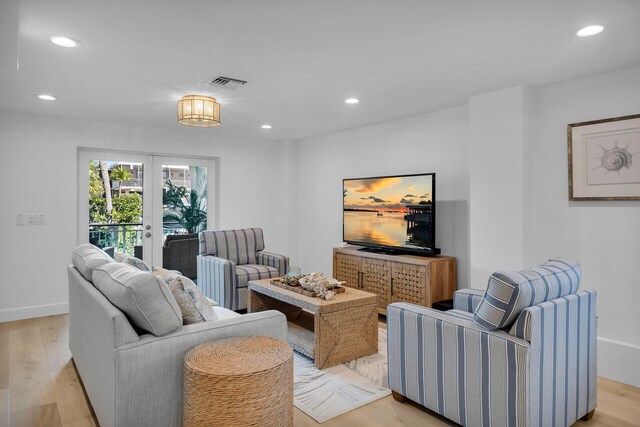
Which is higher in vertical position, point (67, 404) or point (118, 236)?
point (118, 236)

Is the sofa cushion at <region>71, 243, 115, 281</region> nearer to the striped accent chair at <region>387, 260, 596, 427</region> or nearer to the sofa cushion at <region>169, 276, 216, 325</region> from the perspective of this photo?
the sofa cushion at <region>169, 276, 216, 325</region>

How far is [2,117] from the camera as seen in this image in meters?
4.39

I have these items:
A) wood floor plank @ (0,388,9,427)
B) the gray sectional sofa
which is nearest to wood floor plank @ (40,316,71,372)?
wood floor plank @ (0,388,9,427)

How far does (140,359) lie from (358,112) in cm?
341

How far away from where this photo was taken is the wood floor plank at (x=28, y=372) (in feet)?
8.68

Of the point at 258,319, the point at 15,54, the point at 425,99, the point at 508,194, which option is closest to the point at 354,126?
the point at 425,99

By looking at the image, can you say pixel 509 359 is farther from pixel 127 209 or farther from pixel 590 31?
pixel 127 209

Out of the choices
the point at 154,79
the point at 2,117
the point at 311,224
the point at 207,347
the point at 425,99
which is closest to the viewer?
the point at 207,347

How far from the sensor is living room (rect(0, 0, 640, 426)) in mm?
2309

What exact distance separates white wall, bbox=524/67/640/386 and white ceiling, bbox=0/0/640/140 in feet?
0.65

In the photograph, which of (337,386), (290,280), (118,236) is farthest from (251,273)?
(337,386)

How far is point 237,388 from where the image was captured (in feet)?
5.79

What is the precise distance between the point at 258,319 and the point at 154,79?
2.18 meters

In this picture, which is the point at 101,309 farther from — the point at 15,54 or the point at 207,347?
the point at 15,54
